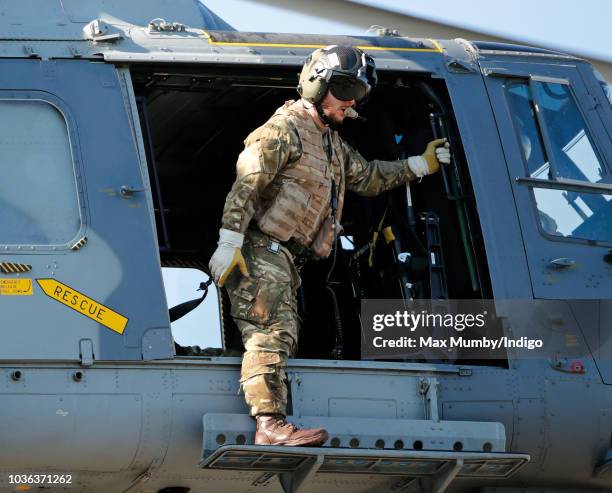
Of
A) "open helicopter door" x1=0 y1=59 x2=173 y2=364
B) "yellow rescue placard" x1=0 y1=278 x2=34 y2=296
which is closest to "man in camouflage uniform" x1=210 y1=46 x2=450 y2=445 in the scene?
"open helicopter door" x1=0 y1=59 x2=173 y2=364

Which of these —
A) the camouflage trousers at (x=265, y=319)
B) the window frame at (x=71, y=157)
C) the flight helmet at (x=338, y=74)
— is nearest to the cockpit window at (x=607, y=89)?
the flight helmet at (x=338, y=74)

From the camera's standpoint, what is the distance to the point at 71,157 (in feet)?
21.6

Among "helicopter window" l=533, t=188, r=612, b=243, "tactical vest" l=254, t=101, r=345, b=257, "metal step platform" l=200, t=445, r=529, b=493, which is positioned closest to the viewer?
"metal step platform" l=200, t=445, r=529, b=493

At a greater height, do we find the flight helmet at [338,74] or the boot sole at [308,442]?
the flight helmet at [338,74]

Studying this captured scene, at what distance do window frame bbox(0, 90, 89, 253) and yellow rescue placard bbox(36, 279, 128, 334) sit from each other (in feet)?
0.60

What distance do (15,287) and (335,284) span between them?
2.31 m

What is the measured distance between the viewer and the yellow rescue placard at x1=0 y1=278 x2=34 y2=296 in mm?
6238

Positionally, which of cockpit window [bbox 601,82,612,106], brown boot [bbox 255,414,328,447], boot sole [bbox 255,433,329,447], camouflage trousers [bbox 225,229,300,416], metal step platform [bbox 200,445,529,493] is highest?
cockpit window [bbox 601,82,612,106]

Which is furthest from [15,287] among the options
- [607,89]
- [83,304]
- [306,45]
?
[607,89]

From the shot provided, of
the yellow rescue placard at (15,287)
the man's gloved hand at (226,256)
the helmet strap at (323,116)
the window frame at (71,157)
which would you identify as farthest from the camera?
the helmet strap at (323,116)

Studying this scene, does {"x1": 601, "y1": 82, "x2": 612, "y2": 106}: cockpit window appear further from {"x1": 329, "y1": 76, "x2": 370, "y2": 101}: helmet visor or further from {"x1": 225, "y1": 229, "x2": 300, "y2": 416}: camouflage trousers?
{"x1": 225, "y1": 229, "x2": 300, "y2": 416}: camouflage trousers

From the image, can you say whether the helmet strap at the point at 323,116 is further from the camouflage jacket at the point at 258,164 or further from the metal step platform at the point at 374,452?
the metal step platform at the point at 374,452

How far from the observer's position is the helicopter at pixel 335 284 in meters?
6.25

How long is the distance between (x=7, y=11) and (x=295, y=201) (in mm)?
1820
